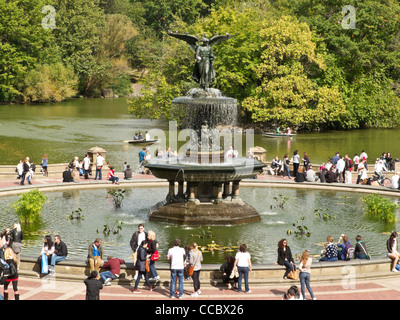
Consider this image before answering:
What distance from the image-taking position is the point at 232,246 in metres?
22.6

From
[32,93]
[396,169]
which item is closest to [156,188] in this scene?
[396,169]

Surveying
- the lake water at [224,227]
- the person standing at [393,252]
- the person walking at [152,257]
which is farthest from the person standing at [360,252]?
the person walking at [152,257]

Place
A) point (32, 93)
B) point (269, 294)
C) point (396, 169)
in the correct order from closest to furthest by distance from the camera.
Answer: point (269, 294) → point (396, 169) → point (32, 93)

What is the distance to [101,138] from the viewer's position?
60.7 meters

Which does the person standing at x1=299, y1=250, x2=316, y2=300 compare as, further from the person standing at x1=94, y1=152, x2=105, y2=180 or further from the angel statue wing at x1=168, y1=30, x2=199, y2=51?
the person standing at x1=94, y1=152, x2=105, y2=180

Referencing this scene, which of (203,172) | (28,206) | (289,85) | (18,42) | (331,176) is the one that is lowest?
(28,206)

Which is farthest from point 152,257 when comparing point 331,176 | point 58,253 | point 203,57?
point 331,176

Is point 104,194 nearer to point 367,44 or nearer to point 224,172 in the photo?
point 224,172

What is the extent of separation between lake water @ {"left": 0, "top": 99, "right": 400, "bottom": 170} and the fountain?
1764cm

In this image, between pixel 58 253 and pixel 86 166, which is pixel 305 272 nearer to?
pixel 58 253

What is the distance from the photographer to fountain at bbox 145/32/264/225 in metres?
25.6

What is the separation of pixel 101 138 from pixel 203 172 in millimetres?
36259

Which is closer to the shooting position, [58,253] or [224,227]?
[58,253]
